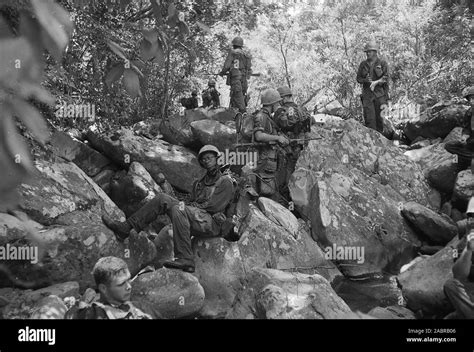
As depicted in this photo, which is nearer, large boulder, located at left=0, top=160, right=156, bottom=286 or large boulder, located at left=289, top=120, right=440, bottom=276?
large boulder, located at left=0, top=160, right=156, bottom=286

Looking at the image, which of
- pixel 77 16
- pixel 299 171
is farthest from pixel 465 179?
pixel 77 16

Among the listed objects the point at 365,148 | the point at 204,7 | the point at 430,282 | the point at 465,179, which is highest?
the point at 204,7

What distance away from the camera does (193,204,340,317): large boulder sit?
6.37 m

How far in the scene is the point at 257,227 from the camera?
7.11 meters

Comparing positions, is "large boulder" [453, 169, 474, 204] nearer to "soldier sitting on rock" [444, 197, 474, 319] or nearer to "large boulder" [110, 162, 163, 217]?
"soldier sitting on rock" [444, 197, 474, 319]

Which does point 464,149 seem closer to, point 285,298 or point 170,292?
point 285,298

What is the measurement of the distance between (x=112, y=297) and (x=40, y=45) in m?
2.92

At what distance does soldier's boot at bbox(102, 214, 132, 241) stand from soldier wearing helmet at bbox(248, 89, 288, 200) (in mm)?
2944

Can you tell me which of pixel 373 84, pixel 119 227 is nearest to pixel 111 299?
pixel 119 227

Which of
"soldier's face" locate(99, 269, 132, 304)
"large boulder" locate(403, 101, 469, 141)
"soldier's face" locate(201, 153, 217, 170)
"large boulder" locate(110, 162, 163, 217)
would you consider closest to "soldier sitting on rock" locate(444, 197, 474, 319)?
"soldier's face" locate(201, 153, 217, 170)

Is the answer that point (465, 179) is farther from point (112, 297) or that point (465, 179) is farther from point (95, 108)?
point (112, 297)
